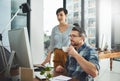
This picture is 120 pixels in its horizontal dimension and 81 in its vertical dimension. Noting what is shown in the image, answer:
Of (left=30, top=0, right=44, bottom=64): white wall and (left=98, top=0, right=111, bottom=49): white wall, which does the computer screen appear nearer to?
(left=30, top=0, right=44, bottom=64): white wall

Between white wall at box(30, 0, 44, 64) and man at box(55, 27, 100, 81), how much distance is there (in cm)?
195

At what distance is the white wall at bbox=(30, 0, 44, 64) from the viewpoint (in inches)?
150

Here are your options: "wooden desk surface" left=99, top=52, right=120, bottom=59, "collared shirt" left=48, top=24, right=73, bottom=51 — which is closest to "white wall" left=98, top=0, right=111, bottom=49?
"wooden desk surface" left=99, top=52, right=120, bottom=59

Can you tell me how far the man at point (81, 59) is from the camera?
1.68 m

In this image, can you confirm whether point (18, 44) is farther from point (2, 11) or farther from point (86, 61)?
point (2, 11)

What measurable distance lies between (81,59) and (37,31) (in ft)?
7.52

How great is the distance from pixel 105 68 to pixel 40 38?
8.27 feet

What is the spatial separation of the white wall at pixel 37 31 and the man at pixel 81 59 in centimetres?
195

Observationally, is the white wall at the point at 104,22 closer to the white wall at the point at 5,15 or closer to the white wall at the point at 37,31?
the white wall at the point at 37,31

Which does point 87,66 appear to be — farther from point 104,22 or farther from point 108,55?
point 104,22

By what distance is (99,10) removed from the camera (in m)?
5.93

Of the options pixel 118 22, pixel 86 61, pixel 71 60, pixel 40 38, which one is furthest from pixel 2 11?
pixel 118 22

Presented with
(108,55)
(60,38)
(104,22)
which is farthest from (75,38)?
(104,22)

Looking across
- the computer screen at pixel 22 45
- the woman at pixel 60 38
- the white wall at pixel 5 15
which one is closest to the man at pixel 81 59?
the computer screen at pixel 22 45
